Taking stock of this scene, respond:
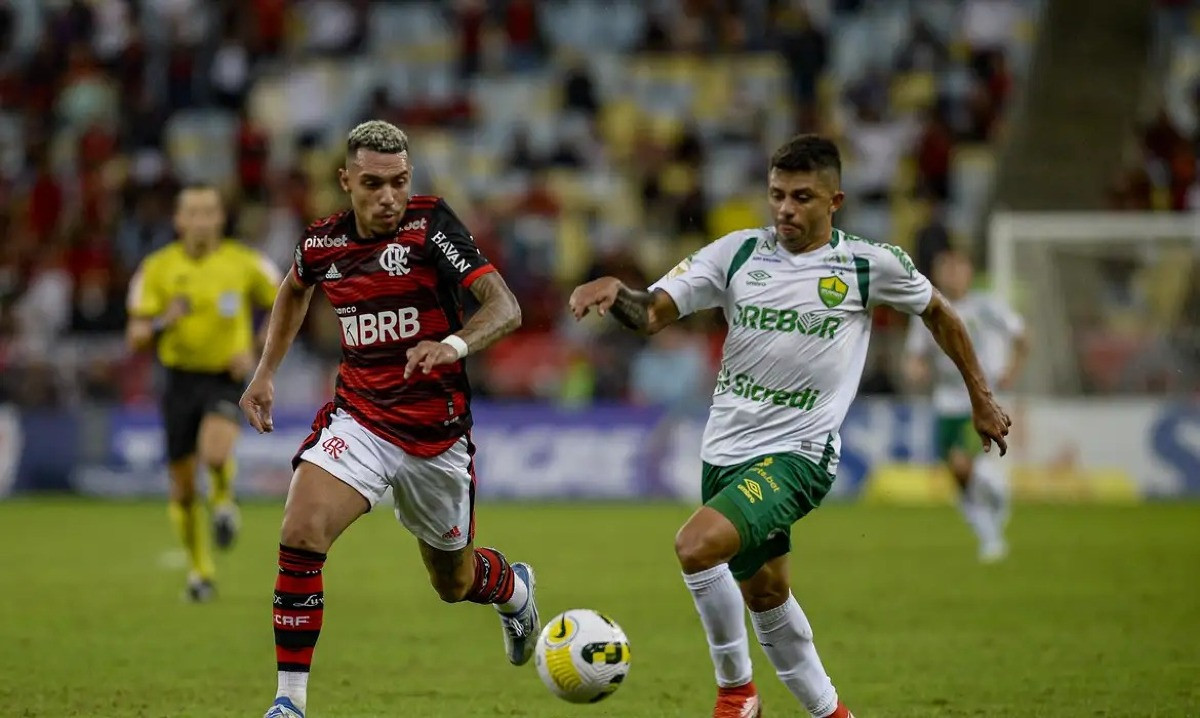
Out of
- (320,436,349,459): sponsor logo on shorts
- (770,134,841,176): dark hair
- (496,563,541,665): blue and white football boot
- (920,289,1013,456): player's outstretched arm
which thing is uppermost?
(770,134,841,176): dark hair

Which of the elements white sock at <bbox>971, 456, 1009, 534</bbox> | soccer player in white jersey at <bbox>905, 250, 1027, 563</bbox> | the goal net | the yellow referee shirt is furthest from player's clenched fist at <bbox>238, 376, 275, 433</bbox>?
the goal net

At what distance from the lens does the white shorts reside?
7250 millimetres

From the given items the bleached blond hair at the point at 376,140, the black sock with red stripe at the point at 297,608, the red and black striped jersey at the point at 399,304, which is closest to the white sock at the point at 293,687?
the black sock with red stripe at the point at 297,608

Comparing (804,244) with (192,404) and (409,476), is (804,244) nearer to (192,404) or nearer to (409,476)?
(409,476)

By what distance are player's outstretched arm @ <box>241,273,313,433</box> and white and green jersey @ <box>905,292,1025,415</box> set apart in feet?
27.9

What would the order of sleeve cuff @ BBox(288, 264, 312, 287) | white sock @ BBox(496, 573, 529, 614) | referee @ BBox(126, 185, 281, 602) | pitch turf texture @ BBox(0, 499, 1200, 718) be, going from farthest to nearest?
referee @ BBox(126, 185, 281, 602)
white sock @ BBox(496, 573, 529, 614)
pitch turf texture @ BBox(0, 499, 1200, 718)
sleeve cuff @ BBox(288, 264, 312, 287)

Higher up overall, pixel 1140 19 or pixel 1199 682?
pixel 1140 19

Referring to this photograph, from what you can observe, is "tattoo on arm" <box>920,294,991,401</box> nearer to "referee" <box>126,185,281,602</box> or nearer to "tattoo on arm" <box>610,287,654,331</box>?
"tattoo on arm" <box>610,287,654,331</box>

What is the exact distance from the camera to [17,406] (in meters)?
22.1

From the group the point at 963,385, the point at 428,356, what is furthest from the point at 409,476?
the point at 963,385

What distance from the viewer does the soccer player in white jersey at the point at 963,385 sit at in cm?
1488

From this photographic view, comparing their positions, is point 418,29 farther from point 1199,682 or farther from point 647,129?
point 1199,682

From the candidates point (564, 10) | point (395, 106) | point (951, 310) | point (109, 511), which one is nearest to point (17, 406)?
point (109, 511)

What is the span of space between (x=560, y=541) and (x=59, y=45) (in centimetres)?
1557
